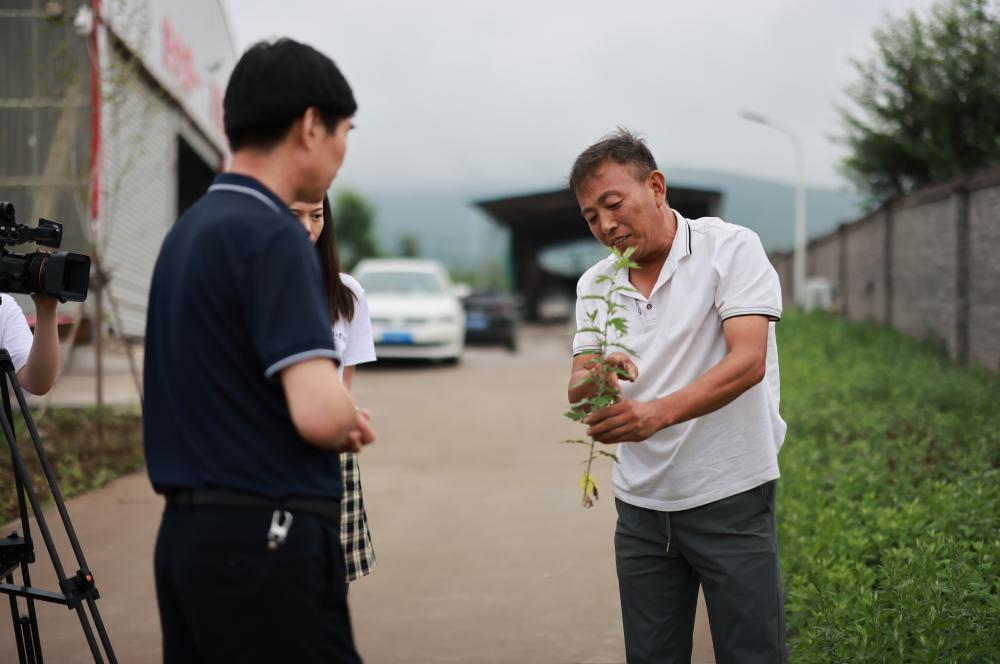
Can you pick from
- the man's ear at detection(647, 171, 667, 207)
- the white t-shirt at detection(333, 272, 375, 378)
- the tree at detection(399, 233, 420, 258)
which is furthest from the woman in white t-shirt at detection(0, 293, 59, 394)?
the tree at detection(399, 233, 420, 258)

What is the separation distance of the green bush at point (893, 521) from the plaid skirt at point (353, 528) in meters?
1.74

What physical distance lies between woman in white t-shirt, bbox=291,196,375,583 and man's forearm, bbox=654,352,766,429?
37.0 inches

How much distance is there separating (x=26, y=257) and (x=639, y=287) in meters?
1.75

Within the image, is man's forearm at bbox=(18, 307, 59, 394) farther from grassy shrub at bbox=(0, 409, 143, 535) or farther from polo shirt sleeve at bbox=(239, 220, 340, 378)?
grassy shrub at bbox=(0, 409, 143, 535)

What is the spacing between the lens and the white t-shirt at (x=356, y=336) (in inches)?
118

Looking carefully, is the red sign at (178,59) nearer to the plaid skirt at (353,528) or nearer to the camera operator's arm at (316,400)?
the plaid skirt at (353,528)

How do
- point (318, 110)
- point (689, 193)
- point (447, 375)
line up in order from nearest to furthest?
point (318, 110) < point (447, 375) < point (689, 193)

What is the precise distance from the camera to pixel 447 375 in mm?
15742

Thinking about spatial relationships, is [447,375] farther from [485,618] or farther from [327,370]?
[327,370]

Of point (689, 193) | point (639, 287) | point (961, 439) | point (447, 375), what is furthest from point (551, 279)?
point (639, 287)

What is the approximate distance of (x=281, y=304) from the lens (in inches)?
68.4

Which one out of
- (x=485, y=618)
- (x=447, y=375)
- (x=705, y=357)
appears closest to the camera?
(x=705, y=357)

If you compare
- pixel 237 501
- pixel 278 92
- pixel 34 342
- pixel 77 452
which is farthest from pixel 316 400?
pixel 77 452

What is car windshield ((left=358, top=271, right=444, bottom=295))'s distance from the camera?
1714cm
